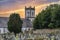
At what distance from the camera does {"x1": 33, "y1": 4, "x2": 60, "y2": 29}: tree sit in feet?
57.3

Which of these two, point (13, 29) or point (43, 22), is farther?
point (13, 29)

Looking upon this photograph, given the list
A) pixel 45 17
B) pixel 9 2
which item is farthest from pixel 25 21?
pixel 45 17

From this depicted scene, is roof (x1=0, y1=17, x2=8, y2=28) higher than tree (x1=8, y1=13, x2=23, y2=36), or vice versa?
tree (x1=8, y1=13, x2=23, y2=36)

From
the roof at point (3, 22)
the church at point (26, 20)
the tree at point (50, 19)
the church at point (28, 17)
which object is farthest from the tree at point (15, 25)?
the church at point (28, 17)

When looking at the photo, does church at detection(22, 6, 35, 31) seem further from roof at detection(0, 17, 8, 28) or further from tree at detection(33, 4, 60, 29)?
tree at detection(33, 4, 60, 29)

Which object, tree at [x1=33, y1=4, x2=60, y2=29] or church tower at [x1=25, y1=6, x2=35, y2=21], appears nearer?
tree at [x1=33, y1=4, x2=60, y2=29]

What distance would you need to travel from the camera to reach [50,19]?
1992cm

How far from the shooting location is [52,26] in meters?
17.8

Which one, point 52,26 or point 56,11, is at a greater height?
point 56,11

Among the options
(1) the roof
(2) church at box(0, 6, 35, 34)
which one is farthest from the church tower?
(1) the roof

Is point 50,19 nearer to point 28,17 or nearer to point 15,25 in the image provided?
point 15,25

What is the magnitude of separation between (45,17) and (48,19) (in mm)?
459

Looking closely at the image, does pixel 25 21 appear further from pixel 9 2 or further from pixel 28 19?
pixel 9 2

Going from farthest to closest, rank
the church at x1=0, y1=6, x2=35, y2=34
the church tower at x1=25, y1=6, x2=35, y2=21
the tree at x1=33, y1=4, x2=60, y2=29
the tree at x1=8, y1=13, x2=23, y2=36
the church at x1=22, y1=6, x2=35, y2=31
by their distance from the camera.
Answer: the church tower at x1=25, y1=6, x2=35, y2=21 < the church at x1=22, y1=6, x2=35, y2=31 < the church at x1=0, y1=6, x2=35, y2=34 < the tree at x1=8, y1=13, x2=23, y2=36 < the tree at x1=33, y1=4, x2=60, y2=29
